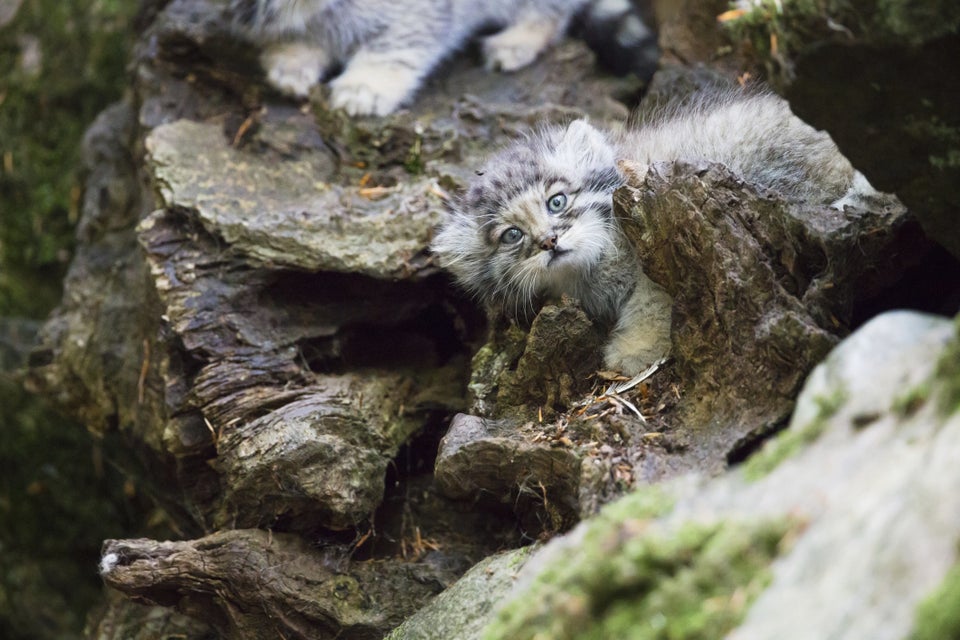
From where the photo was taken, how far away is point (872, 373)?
1.84m

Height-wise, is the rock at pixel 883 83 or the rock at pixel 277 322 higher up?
the rock at pixel 883 83

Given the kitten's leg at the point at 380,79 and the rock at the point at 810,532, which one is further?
the kitten's leg at the point at 380,79

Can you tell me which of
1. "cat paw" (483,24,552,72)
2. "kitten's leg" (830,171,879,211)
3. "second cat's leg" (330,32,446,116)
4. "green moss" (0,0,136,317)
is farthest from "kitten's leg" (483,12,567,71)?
"green moss" (0,0,136,317)

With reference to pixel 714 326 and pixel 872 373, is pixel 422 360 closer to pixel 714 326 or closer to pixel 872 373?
pixel 714 326

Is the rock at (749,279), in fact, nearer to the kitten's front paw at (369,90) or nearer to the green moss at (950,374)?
the green moss at (950,374)

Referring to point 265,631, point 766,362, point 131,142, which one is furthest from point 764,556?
point 131,142

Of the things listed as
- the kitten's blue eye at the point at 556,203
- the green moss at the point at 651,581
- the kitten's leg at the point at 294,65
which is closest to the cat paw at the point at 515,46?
the kitten's leg at the point at 294,65

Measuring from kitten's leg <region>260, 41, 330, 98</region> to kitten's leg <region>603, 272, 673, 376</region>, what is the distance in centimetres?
230

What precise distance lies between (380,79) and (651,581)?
362cm

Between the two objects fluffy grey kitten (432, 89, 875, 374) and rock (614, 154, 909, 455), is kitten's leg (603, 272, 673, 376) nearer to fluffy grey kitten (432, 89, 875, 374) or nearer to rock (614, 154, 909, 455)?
fluffy grey kitten (432, 89, 875, 374)

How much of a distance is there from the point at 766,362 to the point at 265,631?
1896 mm

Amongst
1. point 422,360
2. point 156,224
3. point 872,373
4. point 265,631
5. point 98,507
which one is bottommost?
point 98,507

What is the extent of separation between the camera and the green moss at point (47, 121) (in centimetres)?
604

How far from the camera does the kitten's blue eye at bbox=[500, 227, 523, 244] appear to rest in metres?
3.86
